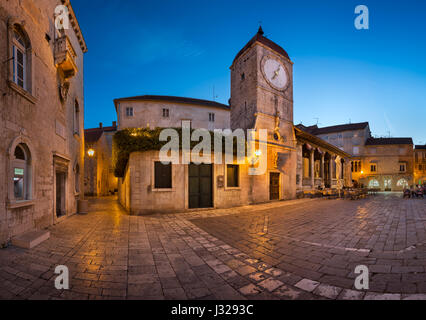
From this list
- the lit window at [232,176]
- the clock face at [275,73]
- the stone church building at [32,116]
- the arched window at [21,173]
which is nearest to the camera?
the stone church building at [32,116]

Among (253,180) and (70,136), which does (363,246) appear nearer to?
(253,180)

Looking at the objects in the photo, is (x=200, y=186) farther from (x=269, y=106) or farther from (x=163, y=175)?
(x=269, y=106)

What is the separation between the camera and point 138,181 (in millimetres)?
9391

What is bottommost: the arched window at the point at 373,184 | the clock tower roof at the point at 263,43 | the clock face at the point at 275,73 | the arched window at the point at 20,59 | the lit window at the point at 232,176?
the arched window at the point at 373,184

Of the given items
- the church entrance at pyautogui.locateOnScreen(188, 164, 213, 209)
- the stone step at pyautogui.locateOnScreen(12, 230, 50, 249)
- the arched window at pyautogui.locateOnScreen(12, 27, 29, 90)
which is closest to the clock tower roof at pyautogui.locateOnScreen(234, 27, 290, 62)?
the church entrance at pyautogui.locateOnScreen(188, 164, 213, 209)

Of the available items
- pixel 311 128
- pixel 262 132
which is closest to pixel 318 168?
pixel 262 132

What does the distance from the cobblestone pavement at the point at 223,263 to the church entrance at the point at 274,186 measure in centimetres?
874

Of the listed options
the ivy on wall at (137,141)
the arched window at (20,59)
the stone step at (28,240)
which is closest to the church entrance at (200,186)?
the ivy on wall at (137,141)

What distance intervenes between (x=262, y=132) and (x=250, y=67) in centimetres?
559

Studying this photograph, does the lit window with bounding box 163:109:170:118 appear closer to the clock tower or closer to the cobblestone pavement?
the clock tower

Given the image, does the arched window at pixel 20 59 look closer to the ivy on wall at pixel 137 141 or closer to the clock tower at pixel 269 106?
the ivy on wall at pixel 137 141

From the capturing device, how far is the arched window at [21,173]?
5.39 m

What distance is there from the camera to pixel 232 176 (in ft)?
39.1

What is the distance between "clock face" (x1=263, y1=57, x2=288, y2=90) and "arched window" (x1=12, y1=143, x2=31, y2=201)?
15396mm
